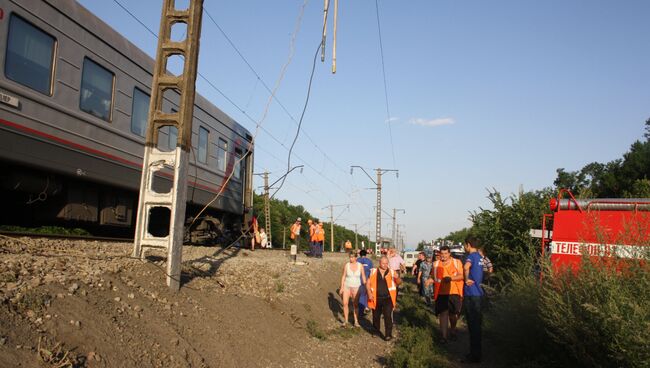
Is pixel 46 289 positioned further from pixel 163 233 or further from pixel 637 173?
pixel 637 173

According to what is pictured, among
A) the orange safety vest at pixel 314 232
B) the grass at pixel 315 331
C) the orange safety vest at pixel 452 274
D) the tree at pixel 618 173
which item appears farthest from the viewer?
the tree at pixel 618 173

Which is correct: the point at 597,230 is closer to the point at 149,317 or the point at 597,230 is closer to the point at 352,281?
the point at 149,317

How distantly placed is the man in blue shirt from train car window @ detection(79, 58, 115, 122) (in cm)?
680

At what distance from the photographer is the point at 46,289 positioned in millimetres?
5129

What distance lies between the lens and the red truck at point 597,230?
6.01 m

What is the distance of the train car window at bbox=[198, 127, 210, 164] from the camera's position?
13820 mm

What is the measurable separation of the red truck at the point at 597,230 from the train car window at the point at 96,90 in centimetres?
782

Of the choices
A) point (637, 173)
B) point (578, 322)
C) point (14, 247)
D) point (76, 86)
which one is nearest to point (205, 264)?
point (14, 247)

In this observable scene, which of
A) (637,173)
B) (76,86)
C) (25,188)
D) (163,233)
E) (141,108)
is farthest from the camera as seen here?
(637,173)

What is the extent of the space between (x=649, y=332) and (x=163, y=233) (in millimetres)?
11545

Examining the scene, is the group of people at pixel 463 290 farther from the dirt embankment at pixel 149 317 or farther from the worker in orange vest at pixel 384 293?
the dirt embankment at pixel 149 317

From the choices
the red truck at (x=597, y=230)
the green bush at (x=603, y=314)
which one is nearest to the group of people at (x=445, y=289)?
the red truck at (x=597, y=230)

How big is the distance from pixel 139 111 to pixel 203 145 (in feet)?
9.99

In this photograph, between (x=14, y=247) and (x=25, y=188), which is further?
(x=25, y=188)
